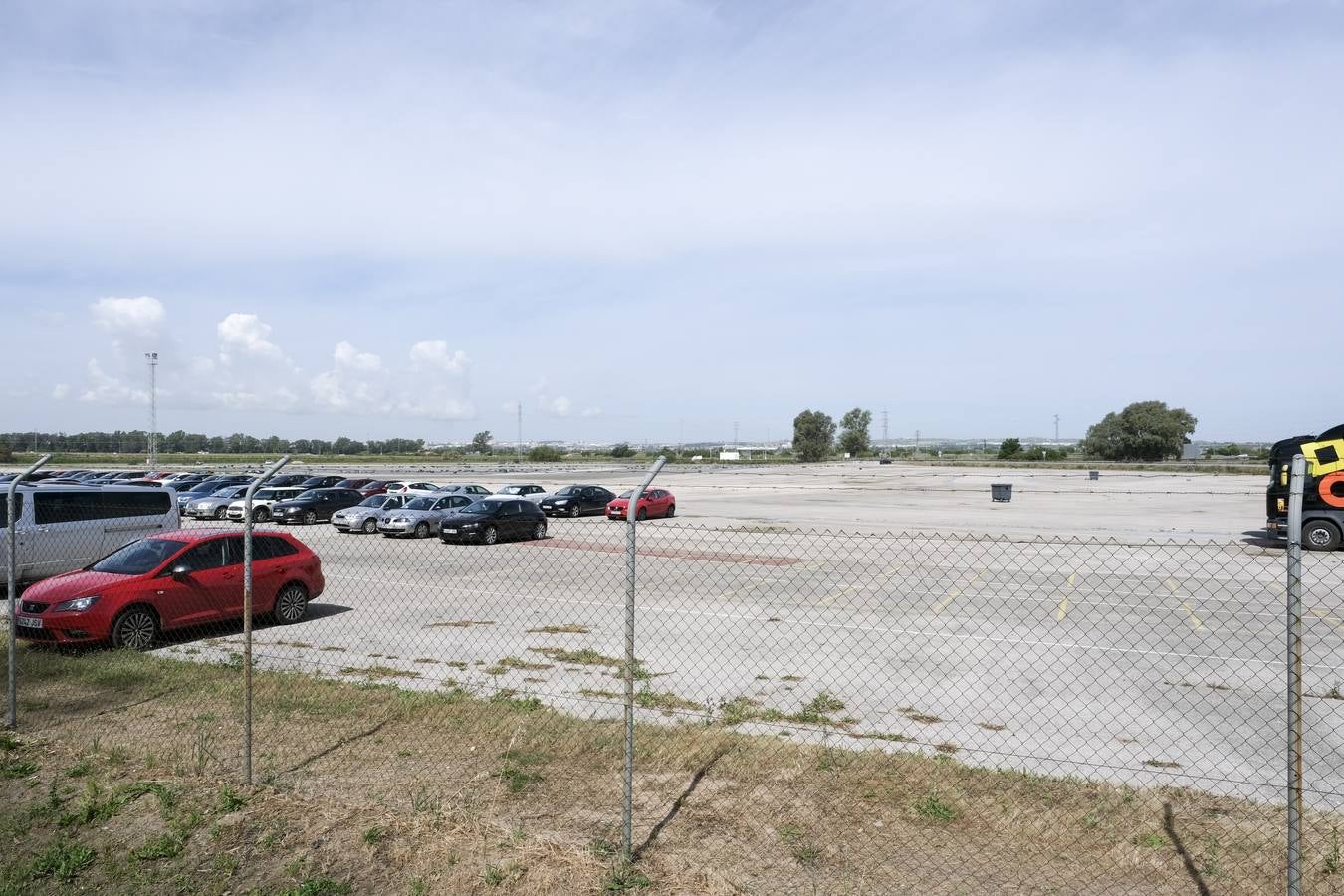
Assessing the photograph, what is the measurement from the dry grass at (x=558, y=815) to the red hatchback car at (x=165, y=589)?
3973 millimetres

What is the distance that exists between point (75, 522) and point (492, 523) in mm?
12295

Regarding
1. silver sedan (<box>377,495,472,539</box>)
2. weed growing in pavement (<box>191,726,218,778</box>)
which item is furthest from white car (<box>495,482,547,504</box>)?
weed growing in pavement (<box>191,726,218,778</box>)

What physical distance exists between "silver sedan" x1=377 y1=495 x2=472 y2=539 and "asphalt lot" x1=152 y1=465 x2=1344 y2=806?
401 cm

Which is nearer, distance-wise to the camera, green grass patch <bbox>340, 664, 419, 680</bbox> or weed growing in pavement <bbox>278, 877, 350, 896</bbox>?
weed growing in pavement <bbox>278, 877, 350, 896</bbox>

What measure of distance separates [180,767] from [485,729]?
2.35 metres

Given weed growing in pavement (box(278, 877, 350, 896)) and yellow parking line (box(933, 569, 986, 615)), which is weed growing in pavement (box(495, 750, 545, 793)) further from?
yellow parking line (box(933, 569, 986, 615))

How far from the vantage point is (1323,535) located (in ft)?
83.0

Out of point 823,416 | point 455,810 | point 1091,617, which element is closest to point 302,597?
point 455,810

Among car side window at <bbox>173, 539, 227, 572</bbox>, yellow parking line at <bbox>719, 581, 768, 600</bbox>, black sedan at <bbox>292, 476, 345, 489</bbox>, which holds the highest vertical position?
car side window at <bbox>173, 539, 227, 572</bbox>

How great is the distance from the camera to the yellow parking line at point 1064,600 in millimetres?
14836

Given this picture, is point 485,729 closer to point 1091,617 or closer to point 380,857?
point 380,857

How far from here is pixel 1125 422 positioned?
150 m

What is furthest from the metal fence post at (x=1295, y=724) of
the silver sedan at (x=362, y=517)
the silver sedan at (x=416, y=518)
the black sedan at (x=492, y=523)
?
the silver sedan at (x=362, y=517)

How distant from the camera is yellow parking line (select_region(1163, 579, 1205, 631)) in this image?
14.1m
